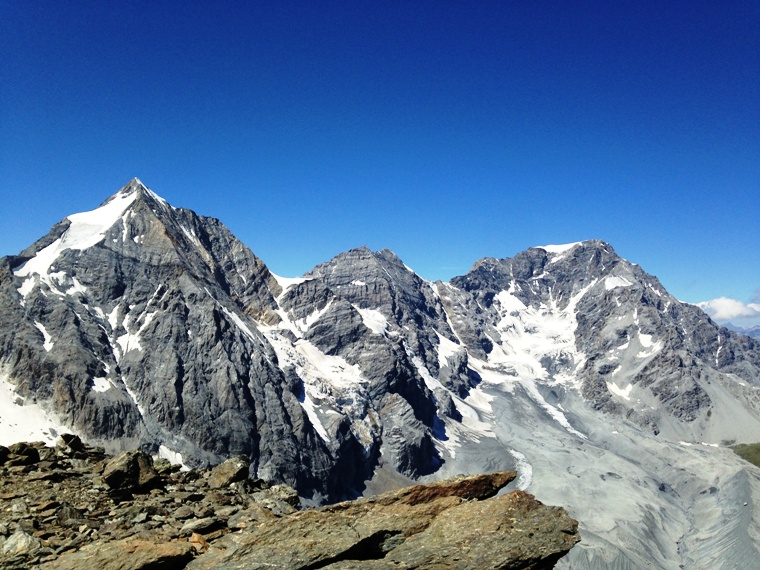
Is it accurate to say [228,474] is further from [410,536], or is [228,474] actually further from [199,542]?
[410,536]

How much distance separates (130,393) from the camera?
147 meters

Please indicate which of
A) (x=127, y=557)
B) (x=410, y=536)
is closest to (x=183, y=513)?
(x=127, y=557)

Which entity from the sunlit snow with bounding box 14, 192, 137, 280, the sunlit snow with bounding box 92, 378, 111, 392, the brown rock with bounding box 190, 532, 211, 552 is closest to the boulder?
the brown rock with bounding box 190, 532, 211, 552

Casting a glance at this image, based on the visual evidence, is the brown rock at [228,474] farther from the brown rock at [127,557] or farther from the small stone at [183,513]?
the brown rock at [127,557]

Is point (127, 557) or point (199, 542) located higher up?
point (127, 557)

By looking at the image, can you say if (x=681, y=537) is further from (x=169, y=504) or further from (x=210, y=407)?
(x=169, y=504)

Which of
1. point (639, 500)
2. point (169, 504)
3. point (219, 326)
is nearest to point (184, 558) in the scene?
point (169, 504)

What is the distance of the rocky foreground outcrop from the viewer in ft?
50.0

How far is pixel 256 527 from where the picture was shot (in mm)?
17234

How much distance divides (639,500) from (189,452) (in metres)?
151

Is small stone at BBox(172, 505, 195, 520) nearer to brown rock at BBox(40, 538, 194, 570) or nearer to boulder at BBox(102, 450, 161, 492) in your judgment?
boulder at BBox(102, 450, 161, 492)

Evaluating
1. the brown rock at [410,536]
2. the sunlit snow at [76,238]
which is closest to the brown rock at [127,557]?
the brown rock at [410,536]

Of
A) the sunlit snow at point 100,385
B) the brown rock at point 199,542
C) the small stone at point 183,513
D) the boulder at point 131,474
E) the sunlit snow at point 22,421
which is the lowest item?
the brown rock at point 199,542

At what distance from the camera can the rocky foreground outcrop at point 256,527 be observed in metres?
15.2
